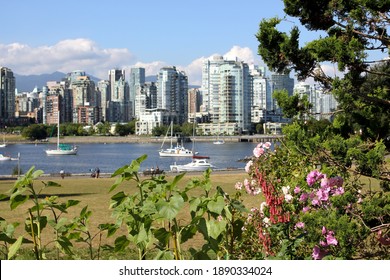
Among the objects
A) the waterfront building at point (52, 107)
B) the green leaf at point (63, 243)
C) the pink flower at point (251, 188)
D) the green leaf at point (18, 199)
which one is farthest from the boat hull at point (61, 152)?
the waterfront building at point (52, 107)

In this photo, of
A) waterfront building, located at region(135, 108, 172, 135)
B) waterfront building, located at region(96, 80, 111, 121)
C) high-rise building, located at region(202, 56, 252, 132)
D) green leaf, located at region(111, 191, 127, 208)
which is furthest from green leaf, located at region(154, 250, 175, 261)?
waterfront building, located at region(96, 80, 111, 121)

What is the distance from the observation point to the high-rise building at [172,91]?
147 meters

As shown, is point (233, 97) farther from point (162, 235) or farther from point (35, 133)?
point (162, 235)

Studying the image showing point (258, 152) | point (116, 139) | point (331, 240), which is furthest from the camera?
point (116, 139)

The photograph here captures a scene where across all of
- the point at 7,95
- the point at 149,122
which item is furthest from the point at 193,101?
the point at 7,95

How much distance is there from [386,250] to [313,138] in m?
0.93

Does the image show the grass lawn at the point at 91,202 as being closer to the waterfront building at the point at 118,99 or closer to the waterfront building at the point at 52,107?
the waterfront building at the point at 52,107

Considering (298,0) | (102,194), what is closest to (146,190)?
(298,0)

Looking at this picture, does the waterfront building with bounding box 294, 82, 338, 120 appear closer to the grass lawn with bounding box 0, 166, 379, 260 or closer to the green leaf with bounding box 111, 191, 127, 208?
the grass lawn with bounding box 0, 166, 379, 260

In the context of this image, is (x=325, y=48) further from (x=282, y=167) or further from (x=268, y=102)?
(x=268, y=102)

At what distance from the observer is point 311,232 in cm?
320

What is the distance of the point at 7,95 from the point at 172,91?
42222mm

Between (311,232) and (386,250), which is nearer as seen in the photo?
(311,232)

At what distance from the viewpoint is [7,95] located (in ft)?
461
